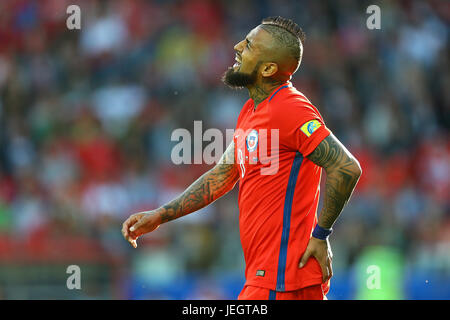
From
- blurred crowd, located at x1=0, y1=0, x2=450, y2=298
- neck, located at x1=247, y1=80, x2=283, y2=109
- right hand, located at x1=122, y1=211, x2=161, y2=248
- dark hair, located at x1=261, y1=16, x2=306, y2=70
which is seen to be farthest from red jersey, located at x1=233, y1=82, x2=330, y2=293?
blurred crowd, located at x1=0, y1=0, x2=450, y2=298

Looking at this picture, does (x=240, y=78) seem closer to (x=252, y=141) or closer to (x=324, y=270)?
(x=252, y=141)

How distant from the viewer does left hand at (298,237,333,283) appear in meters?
4.03

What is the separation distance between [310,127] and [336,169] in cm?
27

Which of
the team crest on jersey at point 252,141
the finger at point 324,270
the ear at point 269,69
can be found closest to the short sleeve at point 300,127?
the team crest on jersey at point 252,141

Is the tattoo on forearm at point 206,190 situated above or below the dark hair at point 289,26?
below

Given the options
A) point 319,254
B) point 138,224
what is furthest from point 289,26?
point 138,224

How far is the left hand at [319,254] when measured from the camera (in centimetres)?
403

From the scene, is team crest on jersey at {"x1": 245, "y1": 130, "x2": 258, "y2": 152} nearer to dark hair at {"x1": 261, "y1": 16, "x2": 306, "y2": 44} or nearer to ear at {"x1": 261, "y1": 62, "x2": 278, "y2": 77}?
ear at {"x1": 261, "y1": 62, "x2": 278, "y2": 77}

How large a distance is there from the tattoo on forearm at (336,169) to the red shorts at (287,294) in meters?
0.47

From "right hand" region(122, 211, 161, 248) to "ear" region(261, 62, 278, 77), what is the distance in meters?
1.12

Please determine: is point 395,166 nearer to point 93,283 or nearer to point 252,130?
point 93,283

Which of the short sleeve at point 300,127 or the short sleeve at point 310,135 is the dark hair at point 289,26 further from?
the short sleeve at point 310,135

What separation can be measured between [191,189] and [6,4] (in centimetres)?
1026

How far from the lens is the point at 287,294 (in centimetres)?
402
